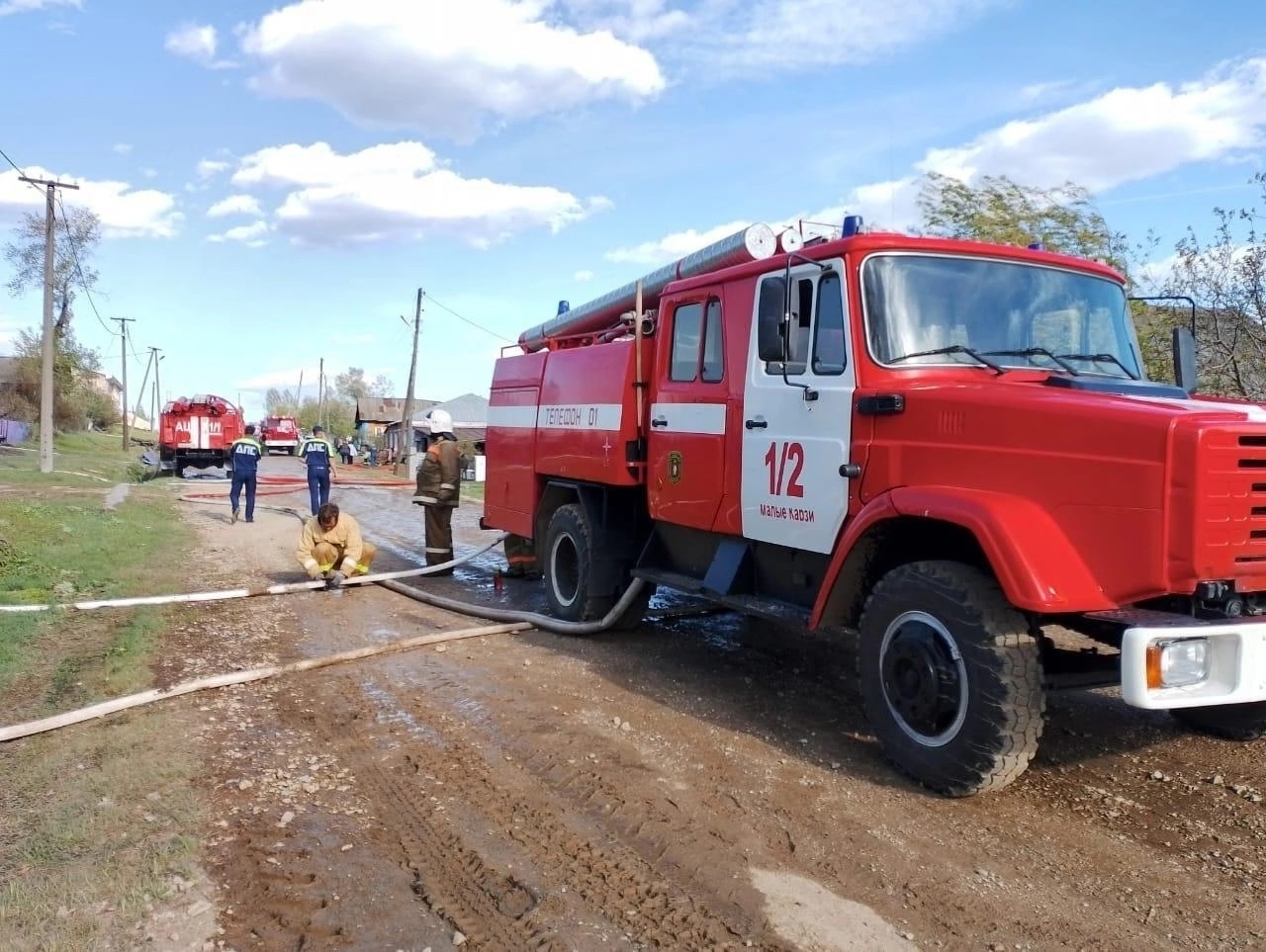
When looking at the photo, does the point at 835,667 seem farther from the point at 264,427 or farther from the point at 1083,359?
the point at 264,427

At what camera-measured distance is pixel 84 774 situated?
15.0 feet

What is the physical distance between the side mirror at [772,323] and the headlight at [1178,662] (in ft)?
7.60

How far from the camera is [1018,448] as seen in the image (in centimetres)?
411

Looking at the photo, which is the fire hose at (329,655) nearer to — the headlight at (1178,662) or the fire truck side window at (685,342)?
the fire truck side window at (685,342)

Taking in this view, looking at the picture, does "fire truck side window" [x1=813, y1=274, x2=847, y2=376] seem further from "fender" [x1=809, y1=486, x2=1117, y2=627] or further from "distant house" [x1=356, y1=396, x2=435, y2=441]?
"distant house" [x1=356, y1=396, x2=435, y2=441]

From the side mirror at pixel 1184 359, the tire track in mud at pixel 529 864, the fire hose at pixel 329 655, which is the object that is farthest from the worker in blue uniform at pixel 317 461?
the side mirror at pixel 1184 359

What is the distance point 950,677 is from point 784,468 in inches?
62.6

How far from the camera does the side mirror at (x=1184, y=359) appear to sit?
5457mm

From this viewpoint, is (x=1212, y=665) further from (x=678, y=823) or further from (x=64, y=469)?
(x=64, y=469)

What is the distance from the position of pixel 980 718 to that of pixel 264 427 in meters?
53.8

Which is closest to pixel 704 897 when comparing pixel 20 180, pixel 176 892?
pixel 176 892

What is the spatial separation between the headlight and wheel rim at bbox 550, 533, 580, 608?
4927 mm

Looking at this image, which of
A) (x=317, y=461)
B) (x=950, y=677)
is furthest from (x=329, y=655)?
(x=317, y=461)

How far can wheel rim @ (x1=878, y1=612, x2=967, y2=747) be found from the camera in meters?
4.23
